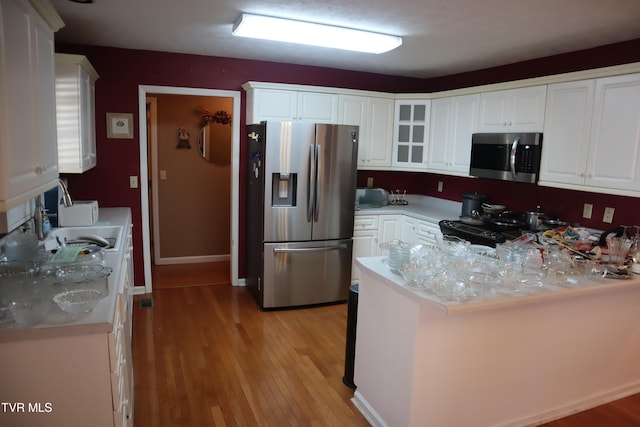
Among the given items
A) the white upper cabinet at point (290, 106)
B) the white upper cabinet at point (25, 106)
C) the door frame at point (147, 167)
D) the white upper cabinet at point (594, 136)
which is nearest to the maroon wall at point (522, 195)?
the white upper cabinet at point (594, 136)

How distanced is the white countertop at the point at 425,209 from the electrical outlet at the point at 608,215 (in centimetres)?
138

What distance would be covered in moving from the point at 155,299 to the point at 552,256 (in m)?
3.58

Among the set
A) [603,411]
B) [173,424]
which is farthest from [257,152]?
[603,411]

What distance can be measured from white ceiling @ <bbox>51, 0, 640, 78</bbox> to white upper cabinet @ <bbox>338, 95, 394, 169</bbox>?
0.55 m

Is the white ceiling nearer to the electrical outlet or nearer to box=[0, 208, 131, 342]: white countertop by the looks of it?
the electrical outlet

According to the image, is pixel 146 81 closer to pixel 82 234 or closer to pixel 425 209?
pixel 82 234

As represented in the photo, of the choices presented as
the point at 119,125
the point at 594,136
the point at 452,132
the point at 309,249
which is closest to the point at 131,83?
the point at 119,125

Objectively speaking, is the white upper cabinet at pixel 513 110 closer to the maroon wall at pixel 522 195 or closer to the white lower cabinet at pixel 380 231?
the maroon wall at pixel 522 195

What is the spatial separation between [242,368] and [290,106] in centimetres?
258

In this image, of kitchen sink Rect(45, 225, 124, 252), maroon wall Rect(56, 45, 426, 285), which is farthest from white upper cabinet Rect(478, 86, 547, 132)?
kitchen sink Rect(45, 225, 124, 252)

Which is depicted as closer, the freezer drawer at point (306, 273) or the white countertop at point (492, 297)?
the white countertop at point (492, 297)

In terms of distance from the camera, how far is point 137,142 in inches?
172

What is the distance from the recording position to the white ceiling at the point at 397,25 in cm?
267

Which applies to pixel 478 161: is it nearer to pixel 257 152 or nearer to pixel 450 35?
pixel 450 35
